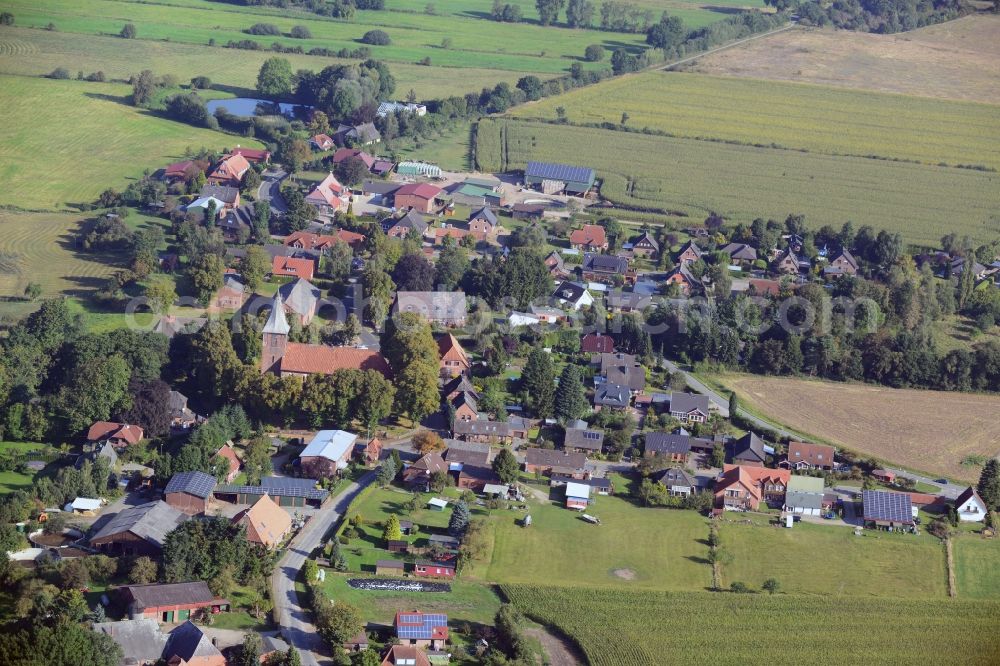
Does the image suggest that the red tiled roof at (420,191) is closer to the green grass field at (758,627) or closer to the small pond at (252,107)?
the small pond at (252,107)

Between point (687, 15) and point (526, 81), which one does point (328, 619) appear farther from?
point (687, 15)

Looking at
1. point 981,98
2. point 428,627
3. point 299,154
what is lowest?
point 428,627

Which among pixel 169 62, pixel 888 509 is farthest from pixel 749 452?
pixel 169 62

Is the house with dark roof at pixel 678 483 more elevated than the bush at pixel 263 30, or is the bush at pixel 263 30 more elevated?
the bush at pixel 263 30

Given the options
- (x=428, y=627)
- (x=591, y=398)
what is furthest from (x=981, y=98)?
(x=428, y=627)

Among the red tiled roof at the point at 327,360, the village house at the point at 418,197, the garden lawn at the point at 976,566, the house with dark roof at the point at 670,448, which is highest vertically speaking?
the village house at the point at 418,197

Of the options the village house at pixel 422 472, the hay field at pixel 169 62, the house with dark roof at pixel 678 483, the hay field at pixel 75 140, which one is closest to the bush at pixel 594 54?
the hay field at pixel 169 62
